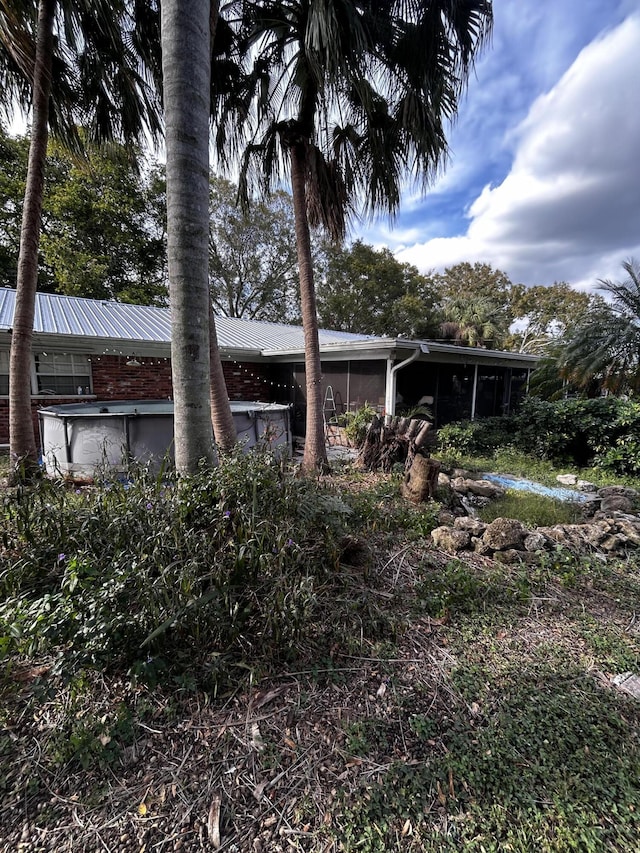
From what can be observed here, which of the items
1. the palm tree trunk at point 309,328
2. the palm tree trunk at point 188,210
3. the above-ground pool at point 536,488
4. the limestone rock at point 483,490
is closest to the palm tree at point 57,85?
the palm tree trunk at point 309,328

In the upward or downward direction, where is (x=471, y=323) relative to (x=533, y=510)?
upward

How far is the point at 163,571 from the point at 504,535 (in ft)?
9.89

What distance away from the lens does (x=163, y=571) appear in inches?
70.3

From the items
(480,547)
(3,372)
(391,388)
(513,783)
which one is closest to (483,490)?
(480,547)

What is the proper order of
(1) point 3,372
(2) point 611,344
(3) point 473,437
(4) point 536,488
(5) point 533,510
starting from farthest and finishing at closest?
(3) point 473,437, (2) point 611,344, (1) point 3,372, (4) point 536,488, (5) point 533,510

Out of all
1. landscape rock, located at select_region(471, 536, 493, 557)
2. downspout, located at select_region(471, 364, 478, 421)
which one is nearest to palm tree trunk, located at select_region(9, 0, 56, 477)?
landscape rock, located at select_region(471, 536, 493, 557)

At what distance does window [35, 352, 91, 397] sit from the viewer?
864cm

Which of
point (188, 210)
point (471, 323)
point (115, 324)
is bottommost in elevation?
point (188, 210)

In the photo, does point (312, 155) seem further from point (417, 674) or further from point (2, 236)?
point (2, 236)

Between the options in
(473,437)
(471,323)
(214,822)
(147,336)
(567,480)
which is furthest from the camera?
(471,323)

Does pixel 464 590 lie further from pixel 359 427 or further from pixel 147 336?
pixel 147 336

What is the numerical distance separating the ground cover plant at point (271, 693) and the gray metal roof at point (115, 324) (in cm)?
724

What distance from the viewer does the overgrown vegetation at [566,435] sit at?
23.2ft

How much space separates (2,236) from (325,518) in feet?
58.4
